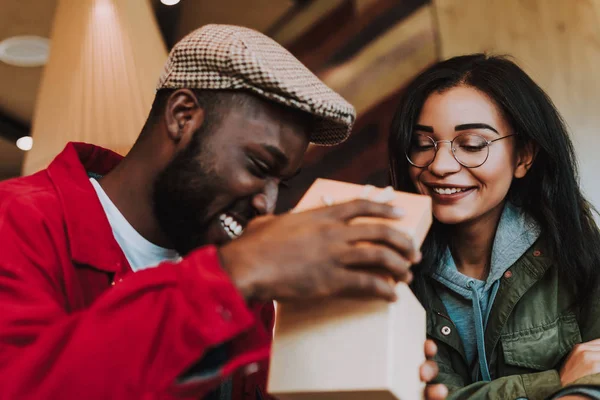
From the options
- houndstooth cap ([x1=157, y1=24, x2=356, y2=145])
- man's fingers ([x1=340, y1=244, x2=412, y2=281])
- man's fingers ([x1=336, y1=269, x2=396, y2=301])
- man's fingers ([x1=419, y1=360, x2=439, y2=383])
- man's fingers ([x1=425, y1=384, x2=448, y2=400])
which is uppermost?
houndstooth cap ([x1=157, y1=24, x2=356, y2=145])

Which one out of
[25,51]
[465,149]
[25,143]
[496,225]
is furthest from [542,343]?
[25,51]

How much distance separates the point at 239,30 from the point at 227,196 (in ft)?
0.80

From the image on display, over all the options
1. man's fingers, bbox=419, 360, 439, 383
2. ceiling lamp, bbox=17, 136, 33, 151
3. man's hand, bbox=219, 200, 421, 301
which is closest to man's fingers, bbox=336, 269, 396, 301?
man's hand, bbox=219, 200, 421, 301

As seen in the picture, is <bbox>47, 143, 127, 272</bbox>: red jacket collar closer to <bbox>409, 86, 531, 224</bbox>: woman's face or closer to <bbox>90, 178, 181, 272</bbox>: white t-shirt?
<bbox>90, 178, 181, 272</bbox>: white t-shirt

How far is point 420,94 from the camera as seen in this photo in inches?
57.1

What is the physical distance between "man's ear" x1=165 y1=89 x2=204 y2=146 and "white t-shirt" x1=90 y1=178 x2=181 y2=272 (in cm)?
13

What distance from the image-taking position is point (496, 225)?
1.44 m

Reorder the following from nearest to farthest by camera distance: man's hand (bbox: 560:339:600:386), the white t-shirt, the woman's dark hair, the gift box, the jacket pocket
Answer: the gift box < the white t-shirt < man's hand (bbox: 560:339:600:386) < the jacket pocket < the woman's dark hair

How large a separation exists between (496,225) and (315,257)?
2.80 feet

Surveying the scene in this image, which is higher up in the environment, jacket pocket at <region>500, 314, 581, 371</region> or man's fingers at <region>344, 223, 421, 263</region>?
man's fingers at <region>344, 223, 421, 263</region>

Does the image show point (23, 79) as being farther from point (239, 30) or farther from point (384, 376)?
point (384, 376)

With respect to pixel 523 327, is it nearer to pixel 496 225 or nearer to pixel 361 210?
pixel 496 225

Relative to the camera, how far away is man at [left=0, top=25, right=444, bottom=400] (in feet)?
2.14

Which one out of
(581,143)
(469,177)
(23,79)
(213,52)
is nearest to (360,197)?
(213,52)
